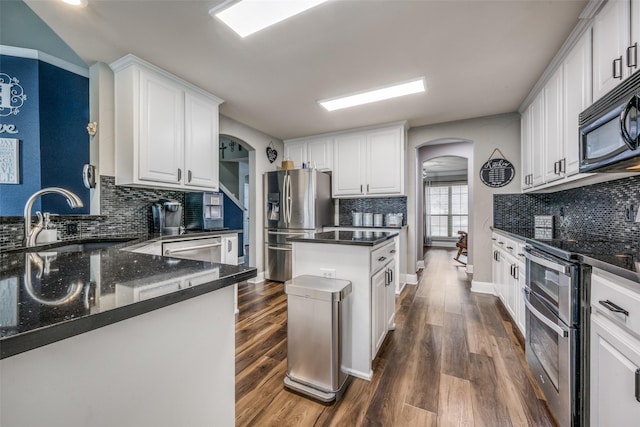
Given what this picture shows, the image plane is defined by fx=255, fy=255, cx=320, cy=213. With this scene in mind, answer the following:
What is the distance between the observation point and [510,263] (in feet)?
8.12

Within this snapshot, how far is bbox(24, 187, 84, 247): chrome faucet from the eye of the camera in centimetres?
135

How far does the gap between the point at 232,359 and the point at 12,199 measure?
403 cm

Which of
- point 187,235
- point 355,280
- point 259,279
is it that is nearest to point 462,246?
point 259,279

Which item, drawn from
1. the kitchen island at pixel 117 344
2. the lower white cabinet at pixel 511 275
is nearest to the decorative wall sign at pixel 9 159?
the kitchen island at pixel 117 344

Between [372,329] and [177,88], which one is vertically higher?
[177,88]

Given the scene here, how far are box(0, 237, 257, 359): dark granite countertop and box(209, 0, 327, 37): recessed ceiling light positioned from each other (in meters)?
1.68

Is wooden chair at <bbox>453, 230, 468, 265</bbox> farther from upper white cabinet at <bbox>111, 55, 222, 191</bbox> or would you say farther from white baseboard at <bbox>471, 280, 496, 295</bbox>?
upper white cabinet at <bbox>111, 55, 222, 191</bbox>

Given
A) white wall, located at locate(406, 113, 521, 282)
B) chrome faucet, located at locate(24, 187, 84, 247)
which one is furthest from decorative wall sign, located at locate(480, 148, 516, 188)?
chrome faucet, located at locate(24, 187, 84, 247)

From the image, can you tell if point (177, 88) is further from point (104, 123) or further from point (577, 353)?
point (577, 353)

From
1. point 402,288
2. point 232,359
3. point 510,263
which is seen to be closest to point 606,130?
point 510,263

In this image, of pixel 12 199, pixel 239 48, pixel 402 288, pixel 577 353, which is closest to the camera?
pixel 577 353

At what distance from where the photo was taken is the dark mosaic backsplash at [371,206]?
4137 millimetres

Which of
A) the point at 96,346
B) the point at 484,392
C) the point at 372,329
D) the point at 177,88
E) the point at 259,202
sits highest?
the point at 177,88

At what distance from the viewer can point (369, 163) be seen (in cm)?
398
